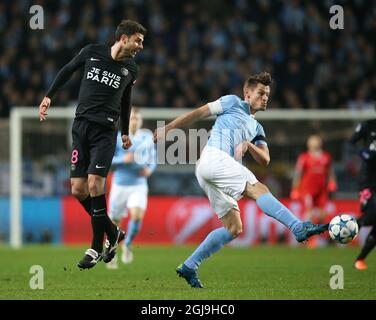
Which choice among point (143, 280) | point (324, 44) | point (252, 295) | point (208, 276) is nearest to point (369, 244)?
point (208, 276)

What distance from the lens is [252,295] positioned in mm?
7875

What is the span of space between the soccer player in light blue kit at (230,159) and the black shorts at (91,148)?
112 cm

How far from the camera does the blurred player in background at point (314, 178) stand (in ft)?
59.7

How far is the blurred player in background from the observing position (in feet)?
59.7

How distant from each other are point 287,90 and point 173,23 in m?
3.57

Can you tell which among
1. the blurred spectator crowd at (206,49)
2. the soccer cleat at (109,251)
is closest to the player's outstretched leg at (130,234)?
the soccer cleat at (109,251)

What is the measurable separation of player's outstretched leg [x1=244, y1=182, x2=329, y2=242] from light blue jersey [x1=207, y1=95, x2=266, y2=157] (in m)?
0.49

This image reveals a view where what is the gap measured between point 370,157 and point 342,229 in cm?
418

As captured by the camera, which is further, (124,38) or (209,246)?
(124,38)

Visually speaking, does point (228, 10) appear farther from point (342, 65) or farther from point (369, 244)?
point (369, 244)

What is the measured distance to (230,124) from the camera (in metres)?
8.31

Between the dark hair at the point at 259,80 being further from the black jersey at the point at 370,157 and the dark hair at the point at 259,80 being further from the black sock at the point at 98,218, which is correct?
the black jersey at the point at 370,157

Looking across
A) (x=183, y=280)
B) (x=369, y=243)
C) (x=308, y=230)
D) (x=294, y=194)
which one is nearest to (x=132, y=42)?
(x=183, y=280)

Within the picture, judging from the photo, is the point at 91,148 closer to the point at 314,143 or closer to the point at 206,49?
the point at 314,143
